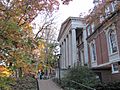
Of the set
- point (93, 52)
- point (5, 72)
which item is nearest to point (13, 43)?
point (5, 72)

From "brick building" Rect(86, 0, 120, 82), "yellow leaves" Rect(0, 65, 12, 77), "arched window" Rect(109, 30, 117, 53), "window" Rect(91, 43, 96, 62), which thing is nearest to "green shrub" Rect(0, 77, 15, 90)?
"yellow leaves" Rect(0, 65, 12, 77)

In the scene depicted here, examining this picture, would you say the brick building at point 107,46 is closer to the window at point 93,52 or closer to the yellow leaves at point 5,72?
the window at point 93,52

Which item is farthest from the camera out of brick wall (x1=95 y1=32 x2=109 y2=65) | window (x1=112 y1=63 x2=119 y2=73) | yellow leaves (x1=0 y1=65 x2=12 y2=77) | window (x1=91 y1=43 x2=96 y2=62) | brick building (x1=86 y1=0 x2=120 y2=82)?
window (x1=91 y1=43 x2=96 y2=62)

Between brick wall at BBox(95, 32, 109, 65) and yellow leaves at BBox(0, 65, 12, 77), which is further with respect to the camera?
brick wall at BBox(95, 32, 109, 65)

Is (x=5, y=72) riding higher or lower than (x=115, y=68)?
lower

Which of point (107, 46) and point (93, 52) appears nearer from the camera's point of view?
point (107, 46)

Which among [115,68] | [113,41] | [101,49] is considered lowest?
[115,68]

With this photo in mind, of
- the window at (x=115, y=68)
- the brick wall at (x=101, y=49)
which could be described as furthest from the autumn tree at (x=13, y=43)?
the brick wall at (x=101, y=49)

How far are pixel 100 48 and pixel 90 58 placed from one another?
487 cm

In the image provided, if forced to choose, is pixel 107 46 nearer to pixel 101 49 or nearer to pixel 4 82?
pixel 101 49

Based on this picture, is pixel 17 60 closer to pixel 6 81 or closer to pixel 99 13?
pixel 6 81

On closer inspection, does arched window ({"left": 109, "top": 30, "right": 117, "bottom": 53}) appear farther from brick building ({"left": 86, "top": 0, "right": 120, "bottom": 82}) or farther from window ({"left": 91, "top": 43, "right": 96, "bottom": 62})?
window ({"left": 91, "top": 43, "right": 96, "bottom": 62})

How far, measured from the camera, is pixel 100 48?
79.7 feet

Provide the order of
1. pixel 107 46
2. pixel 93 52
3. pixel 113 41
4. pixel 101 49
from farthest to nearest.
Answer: pixel 93 52, pixel 101 49, pixel 107 46, pixel 113 41
